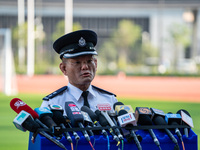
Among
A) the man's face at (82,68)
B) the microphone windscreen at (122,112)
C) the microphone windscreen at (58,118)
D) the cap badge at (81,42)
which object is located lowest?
the microphone windscreen at (58,118)

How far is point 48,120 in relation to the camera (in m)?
2.42

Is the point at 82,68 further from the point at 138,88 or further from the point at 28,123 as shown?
the point at 138,88

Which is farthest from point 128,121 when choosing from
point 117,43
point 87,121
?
point 117,43

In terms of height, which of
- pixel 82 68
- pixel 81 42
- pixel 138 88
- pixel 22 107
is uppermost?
pixel 81 42

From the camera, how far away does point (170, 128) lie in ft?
8.40

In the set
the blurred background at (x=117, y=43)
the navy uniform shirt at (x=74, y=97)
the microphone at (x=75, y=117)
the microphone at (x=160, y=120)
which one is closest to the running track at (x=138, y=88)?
the blurred background at (x=117, y=43)

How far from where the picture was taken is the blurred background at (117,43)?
26.4m

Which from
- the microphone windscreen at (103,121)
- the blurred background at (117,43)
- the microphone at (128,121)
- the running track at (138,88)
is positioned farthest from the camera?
the blurred background at (117,43)

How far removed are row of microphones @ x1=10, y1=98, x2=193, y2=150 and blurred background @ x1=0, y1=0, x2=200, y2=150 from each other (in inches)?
738

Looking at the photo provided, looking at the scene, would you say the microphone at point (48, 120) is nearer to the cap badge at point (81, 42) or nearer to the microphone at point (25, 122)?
the microphone at point (25, 122)

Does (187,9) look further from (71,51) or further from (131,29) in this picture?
(71,51)

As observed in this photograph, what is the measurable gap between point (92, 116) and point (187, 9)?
2129 inches

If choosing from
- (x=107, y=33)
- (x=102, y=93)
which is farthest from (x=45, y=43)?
(x=102, y=93)

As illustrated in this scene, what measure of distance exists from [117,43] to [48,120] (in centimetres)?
6374
